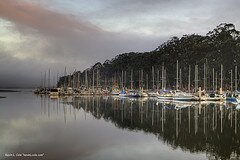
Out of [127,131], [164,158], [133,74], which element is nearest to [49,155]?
[164,158]

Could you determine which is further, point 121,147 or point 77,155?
point 121,147

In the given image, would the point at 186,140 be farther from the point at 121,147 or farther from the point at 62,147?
the point at 62,147

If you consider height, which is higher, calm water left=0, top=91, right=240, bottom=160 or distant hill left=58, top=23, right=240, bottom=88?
distant hill left=58, top=23, right=240, bottom=88

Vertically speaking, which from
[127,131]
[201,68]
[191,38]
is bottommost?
[127,131]

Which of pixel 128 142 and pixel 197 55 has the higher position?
pixel 197 55

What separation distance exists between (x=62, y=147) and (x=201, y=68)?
333ft

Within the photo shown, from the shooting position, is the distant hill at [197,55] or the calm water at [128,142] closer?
the calm water at [128,142]

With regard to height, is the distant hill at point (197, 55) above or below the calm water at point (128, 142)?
above

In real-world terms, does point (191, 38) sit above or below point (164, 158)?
above

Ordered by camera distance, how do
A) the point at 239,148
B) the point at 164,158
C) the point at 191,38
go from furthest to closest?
the point at 191,38 < the point at 239,148 < the point at 164,158

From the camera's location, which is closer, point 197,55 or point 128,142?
point 128,142

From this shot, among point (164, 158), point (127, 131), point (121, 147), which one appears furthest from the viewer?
point (127, 131)

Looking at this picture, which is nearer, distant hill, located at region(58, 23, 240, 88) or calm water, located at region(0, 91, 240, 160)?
calm water, located at region(0, 91, 240, 160)

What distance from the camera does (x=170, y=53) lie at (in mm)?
147125
